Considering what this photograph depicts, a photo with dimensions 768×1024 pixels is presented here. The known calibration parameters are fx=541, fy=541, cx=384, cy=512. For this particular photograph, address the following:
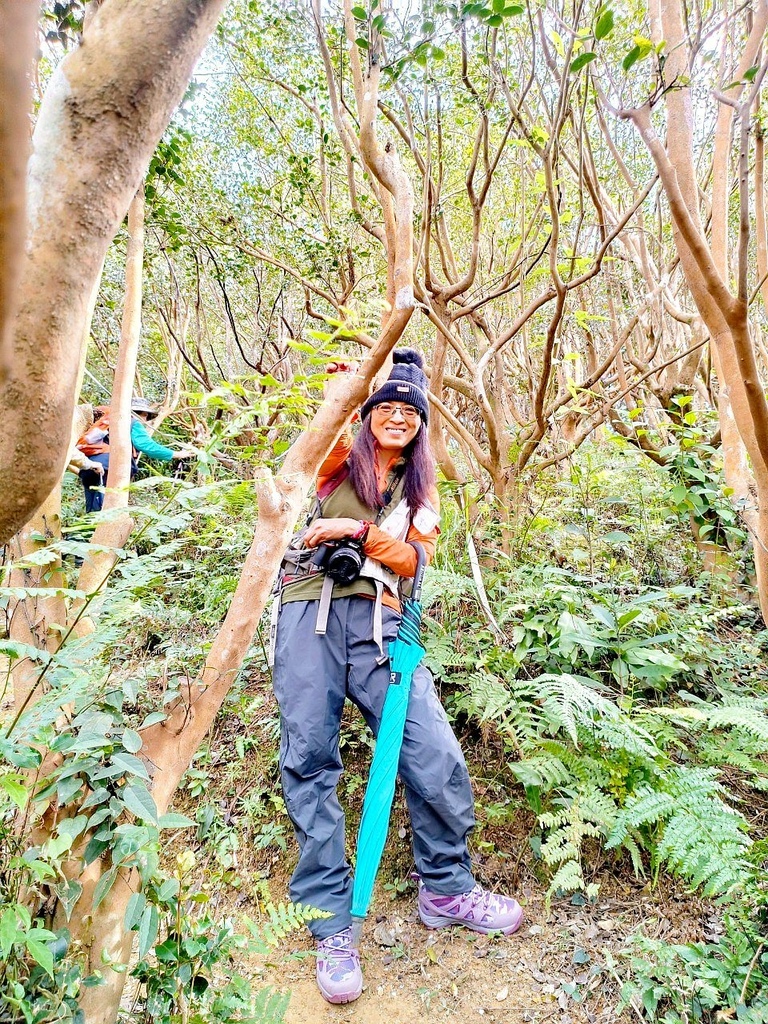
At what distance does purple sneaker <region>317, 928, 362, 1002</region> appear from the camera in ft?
6.56

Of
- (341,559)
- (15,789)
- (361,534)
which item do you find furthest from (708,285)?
(15,789)

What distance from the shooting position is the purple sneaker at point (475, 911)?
85.5 inches

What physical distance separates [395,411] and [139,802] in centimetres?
183

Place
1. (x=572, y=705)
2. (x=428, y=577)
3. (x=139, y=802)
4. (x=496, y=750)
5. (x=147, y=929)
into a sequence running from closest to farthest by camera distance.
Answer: (x=147, y=929) < (x=139, y=802) < (x=572, y=705) < (x=496, y=750) < (x=428, y=577)

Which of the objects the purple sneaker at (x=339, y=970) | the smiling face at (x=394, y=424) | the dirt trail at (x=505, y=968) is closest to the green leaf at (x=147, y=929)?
the dirt trail at (x=505, y=968)

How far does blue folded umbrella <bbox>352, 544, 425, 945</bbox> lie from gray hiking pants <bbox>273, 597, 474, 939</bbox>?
0.07 meters

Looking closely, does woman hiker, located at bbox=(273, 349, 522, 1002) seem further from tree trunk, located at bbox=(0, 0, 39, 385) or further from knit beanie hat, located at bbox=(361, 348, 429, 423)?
tree trunk, located at bbox=(0, 0, 39, 385)

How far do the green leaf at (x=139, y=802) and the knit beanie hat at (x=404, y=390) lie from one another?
1790 millimetres

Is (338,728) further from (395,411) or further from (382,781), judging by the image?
(395,411)

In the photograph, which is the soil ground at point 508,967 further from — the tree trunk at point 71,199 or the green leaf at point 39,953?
the tree trunk at point 71,199

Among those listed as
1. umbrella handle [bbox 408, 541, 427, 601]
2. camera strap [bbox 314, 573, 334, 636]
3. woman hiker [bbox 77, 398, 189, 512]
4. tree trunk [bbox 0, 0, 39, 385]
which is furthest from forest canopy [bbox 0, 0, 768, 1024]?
woman hiker [bbox 77, 398, 189, 512]

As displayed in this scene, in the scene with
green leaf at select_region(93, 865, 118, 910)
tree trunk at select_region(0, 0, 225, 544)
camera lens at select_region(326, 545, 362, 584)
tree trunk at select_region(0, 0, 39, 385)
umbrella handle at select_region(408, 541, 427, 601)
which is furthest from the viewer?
umbrella handle at select_region(408, 541, 427, 601)

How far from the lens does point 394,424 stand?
2.57 metres

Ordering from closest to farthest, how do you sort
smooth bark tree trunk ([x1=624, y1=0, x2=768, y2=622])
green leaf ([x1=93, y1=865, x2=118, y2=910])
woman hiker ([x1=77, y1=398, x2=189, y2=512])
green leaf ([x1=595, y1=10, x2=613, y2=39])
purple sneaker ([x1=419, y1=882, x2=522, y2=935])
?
green leaf ([x1=93, y1=865, x2=118, y2=910]), green leaf ([x1=595, y1=10, x2=613, y2=39]), smooth bark tree trunk ([x1=624, y1=0, x2=768, y2=622]), purple sneaker ([x1=419, y1=882, x2=522, y2=935]), woman hiker ([x1=77, y1=398, x2=189, y2=512])
